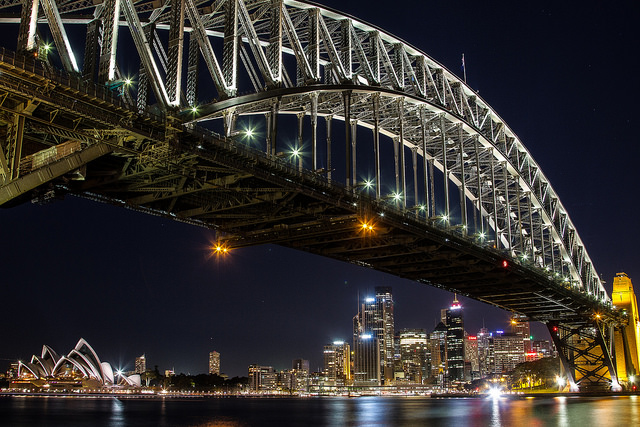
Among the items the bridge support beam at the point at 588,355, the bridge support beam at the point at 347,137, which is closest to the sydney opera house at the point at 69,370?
the bridge support beam at the point at 588,355

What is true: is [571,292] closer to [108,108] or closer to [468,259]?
[468,259]

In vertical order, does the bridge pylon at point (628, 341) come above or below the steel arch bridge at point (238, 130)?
Answer: below

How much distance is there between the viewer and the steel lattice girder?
110 feet

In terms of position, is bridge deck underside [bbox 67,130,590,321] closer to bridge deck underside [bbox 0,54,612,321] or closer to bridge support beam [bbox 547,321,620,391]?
bridge deck underside [bbox 0,54,612,321]

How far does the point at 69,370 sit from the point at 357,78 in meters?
156

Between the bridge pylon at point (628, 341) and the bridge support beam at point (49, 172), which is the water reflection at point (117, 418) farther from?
the bridge pylon at point (628, 341)

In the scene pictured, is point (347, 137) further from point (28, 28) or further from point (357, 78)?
point (28, 28)

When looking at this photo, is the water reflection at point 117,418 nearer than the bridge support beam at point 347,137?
No

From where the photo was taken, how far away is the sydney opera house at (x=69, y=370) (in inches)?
6501

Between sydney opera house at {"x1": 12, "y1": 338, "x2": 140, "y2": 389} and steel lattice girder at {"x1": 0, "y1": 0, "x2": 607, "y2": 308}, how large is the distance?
4748 inches

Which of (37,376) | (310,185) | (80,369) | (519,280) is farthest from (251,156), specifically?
(37,376)

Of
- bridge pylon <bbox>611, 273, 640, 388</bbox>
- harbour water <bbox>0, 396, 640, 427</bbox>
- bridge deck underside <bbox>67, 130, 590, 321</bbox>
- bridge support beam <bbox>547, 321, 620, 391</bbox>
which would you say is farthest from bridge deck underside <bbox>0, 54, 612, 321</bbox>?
bridge pylon <bbox>611, 273, 640, 388</bbox>

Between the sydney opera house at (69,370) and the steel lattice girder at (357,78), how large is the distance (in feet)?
396

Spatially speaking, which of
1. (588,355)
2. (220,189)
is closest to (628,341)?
(588,355)
